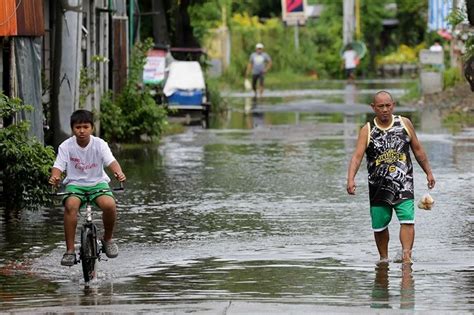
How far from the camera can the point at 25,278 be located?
12.3 m

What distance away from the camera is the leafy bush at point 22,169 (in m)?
15.5

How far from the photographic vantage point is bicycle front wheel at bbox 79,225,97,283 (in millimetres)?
11875

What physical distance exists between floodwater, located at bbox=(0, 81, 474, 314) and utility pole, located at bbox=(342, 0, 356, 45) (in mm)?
42021

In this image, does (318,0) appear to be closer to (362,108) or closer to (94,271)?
(362,108)

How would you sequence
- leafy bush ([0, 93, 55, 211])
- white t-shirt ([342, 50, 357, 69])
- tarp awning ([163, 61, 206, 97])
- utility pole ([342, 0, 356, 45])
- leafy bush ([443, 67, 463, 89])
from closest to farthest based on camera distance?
leafy bush ([0, 93, 55, 211])
tarp awning ([163, 61, 206, 97])
leafy bush ([443, 67, 463, 89])
white t-shirt ([342, 50, 357, 69])
utility pole ([342, 0, 356, 45])

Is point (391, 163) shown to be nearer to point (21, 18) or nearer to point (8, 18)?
point (8, 18)

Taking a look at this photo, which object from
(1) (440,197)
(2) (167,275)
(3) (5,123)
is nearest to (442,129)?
(1) (440,197)

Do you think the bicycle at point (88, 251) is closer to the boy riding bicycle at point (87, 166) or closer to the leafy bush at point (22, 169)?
the boy riding bicycle at point (87, 166)

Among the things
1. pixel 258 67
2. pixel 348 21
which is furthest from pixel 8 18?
pixel 348 21

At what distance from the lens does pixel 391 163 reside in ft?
42.1

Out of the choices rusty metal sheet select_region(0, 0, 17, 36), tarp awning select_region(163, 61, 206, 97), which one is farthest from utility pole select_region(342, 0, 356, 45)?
rusty metal sheet select_region(0, 0, 17, 36)

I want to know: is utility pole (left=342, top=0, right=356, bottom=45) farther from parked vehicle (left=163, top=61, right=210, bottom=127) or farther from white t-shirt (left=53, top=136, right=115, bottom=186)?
white t-shirt (left=53, top=136, right=115, bottom=186)

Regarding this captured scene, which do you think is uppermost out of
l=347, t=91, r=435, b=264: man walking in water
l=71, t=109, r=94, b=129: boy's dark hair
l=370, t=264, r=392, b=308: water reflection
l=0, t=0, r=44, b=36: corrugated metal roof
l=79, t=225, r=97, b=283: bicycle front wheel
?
l=0, t=0, r=44, b=36: corrugated metal roof

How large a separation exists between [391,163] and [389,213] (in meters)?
0.49
